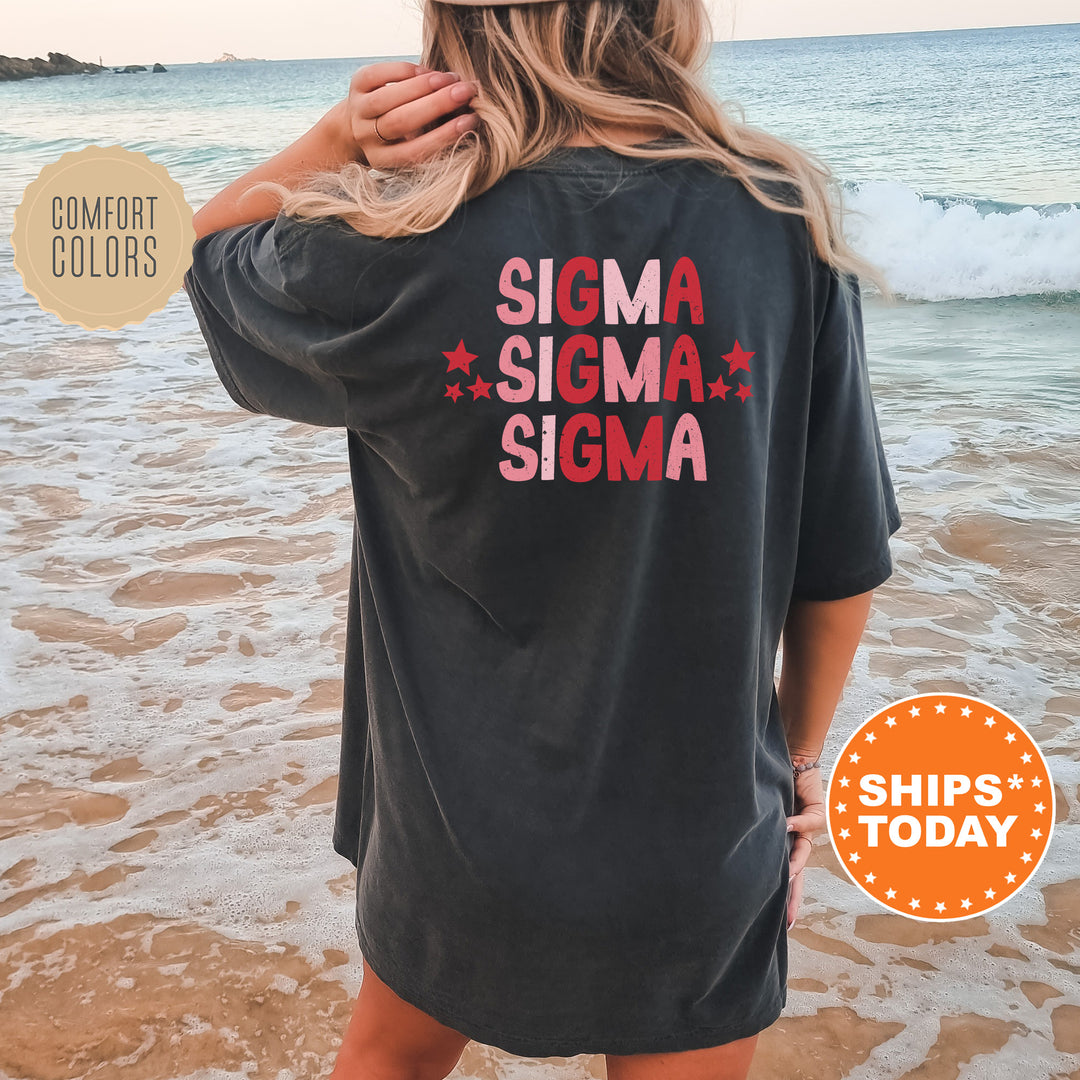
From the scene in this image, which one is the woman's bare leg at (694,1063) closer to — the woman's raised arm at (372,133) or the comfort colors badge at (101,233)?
the woman's raised arm at (372,133)

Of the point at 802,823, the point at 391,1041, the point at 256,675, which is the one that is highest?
the point at 802,823

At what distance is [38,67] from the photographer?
54031 millimetres

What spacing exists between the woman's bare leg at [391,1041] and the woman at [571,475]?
0.07 ft

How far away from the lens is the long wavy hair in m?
0.91

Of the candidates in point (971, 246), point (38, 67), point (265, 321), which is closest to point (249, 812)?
point (265, 321)

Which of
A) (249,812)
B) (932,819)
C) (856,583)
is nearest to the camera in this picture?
(856,583)

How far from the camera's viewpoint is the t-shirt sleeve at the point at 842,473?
102cm

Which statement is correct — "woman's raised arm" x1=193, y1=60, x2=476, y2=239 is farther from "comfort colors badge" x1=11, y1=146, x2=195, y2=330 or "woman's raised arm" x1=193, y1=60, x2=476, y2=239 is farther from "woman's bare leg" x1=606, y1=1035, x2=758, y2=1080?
"comfort colors badge" x1=11, y1=146, x2=195, y2=330

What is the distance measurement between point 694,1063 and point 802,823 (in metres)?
0.31

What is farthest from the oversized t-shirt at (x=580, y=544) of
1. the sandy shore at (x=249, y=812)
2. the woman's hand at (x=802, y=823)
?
the sandy shore at (x=249, y=812)

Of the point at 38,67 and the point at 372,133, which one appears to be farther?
the point at 38,67

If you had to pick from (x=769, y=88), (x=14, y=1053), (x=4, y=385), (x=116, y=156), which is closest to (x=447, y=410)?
(x=116, y=156)

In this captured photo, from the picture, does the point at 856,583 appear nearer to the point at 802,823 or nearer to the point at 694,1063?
the point at 802,823

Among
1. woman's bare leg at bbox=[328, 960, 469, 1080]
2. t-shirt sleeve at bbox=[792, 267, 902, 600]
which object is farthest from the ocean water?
woman's bare leg at bbox=[328, 960, 469, 1080]
